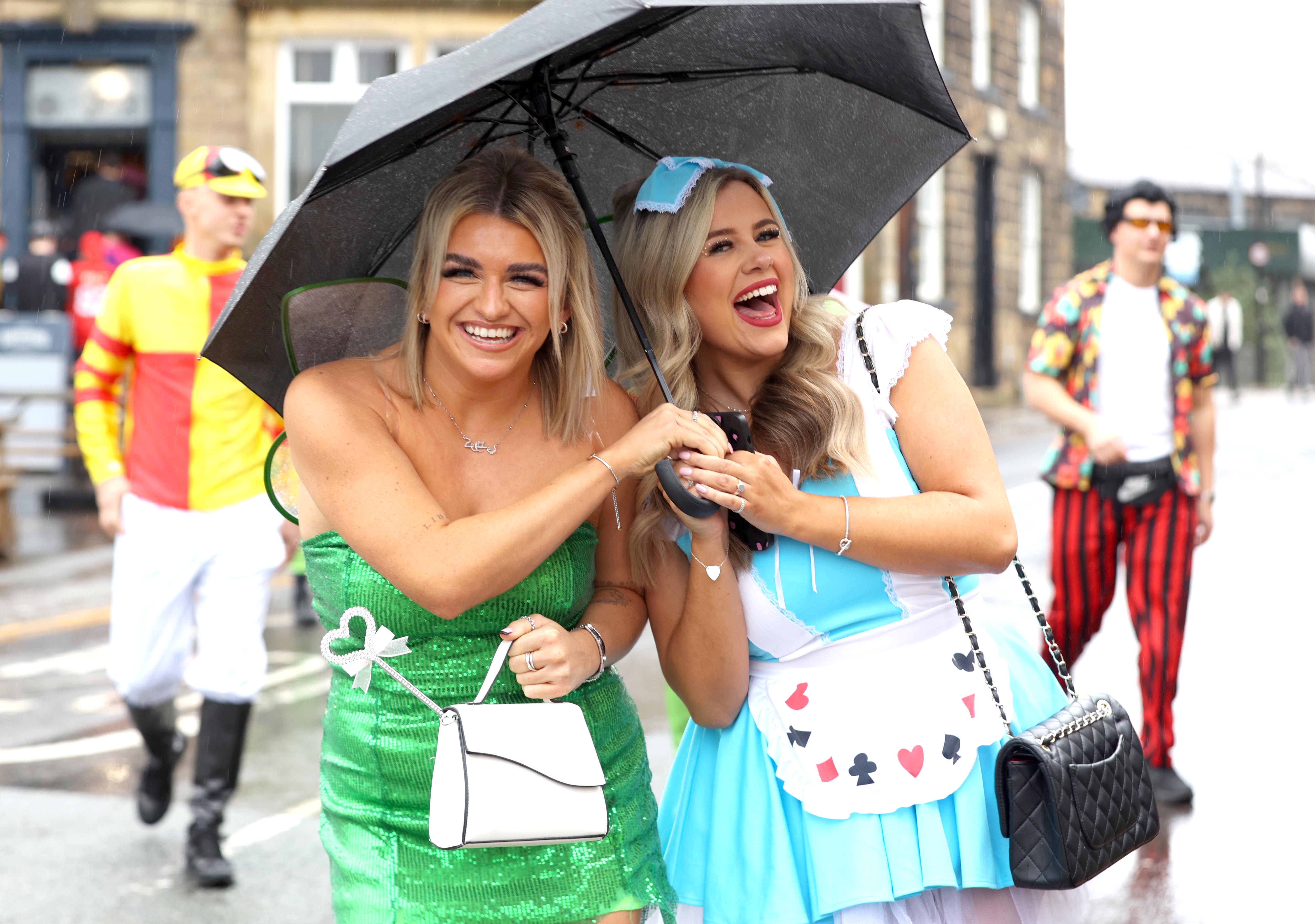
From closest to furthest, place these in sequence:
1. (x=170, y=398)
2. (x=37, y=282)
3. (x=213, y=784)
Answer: (x=213, y=784)
(x=170, y=398)
(x=37, y=282)

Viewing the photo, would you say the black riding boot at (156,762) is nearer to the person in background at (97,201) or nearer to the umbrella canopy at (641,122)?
the umbrella canopy at (641,122)

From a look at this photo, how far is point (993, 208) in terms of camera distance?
26938 mm

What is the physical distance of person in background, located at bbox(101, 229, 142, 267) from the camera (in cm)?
1448

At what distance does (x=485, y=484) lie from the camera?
261 centimetres

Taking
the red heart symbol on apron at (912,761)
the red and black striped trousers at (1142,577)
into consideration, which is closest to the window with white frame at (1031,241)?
the red and black striped trousers at (1142,577)

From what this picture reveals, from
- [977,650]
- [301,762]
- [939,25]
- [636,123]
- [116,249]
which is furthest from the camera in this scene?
[939,25]

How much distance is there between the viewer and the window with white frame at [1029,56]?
91.1 ft

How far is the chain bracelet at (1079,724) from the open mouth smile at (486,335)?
1192mm

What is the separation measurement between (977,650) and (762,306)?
783 millimetres

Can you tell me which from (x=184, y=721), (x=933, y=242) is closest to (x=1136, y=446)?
(x=184, y=721)

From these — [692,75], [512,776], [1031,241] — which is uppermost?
[1031,241]

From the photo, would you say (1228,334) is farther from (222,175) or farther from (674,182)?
(674,182)

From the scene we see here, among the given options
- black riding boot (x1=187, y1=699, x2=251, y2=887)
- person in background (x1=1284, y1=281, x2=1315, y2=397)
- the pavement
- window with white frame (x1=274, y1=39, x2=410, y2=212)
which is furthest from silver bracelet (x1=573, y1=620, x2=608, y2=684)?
person in background (x1=1284, y1=281, x2=1315, y2=397)

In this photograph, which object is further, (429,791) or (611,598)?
(611,598)
